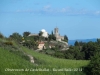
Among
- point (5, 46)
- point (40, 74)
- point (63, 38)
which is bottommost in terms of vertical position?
point (40, 74)

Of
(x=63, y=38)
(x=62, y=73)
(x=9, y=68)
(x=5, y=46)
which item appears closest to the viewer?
(x=9, y=68)

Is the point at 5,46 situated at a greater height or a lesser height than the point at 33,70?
greater

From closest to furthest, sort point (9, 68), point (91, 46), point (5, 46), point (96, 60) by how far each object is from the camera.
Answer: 1. point (9, 68)
2. point (96, 60)
3. point (5, 46)
4. point (91, 46)

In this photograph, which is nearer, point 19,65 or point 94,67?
point 19,65

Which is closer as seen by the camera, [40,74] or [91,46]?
[40,74]

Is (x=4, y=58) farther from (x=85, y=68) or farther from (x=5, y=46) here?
(x=85, y=68)

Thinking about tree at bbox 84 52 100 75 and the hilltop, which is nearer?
the hilltop

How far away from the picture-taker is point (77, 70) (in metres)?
16.2

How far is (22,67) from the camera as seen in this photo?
14.1m

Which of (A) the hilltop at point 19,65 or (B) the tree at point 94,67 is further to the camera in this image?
(B) the tree at point 94,67

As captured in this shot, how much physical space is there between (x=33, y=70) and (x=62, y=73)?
167 centimetres

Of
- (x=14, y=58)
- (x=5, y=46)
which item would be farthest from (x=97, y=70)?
(x=5, y=46)

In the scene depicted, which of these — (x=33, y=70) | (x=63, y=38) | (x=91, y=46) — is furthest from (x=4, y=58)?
(x=63, y=38)

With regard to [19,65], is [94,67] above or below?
below
